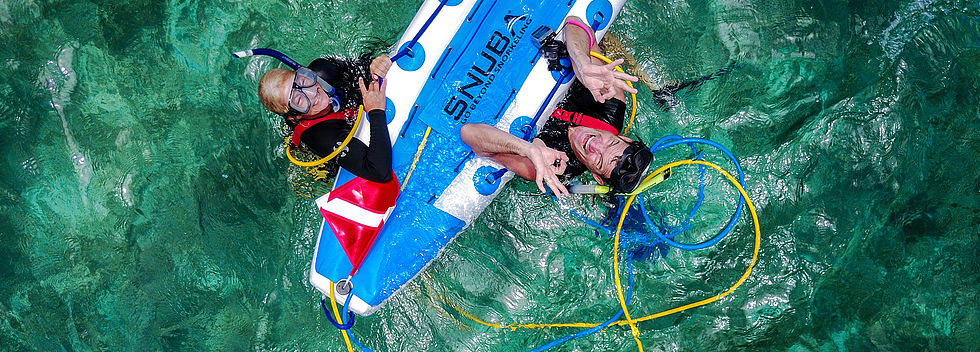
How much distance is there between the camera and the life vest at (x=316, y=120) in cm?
387

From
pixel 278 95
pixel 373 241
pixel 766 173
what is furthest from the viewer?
pixel 766 173

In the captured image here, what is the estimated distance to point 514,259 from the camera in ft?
15.0

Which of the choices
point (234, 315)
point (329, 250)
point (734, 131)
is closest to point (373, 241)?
point (329, 250)

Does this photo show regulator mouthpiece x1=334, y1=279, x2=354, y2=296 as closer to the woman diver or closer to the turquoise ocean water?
the turquoise ocean water

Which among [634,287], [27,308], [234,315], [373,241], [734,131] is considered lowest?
[27,308]

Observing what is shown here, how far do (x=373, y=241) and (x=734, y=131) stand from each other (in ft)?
9.31

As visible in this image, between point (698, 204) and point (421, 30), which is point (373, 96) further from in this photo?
point (698, 204)

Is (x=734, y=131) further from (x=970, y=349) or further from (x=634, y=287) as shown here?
(x=970, y=349)

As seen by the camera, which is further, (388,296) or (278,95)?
(388,296)

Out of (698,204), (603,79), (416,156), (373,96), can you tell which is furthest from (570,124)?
(373,96)

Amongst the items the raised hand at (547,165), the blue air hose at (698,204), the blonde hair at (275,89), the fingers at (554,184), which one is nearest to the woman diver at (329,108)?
the blonde hair at (275,89)

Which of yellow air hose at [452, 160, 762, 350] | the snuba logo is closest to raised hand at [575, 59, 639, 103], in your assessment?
the snuba logo

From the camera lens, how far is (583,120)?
402cm

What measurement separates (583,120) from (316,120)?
1790 millimetres
